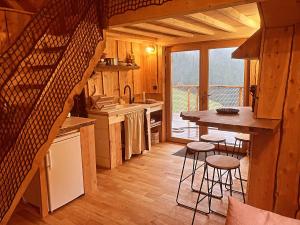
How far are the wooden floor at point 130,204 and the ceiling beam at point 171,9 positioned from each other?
2073mm

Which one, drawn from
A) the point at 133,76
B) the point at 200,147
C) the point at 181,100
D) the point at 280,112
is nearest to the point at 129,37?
the point at 133,76

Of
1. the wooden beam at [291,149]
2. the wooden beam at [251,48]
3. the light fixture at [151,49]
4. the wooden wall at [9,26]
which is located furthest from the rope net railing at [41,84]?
the light fixture at [151,49]

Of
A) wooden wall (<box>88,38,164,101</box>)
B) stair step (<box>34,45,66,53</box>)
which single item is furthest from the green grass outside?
stair step (<box>34,45,66,53</box>)

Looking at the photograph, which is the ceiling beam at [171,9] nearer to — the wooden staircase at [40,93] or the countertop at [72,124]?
the wooden staircase at [40,93]

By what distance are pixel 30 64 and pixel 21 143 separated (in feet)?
3.03

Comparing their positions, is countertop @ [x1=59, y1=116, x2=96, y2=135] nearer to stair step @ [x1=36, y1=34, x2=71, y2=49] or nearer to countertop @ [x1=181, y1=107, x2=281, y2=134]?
stair step @ [x1=36, y1=34, x2=71, y2=49]

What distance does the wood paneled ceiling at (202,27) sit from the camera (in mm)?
3303

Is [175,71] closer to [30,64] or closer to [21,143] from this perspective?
[30,64]

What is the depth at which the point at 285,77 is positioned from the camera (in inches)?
79.1

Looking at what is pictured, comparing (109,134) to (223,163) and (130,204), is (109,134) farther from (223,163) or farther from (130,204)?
(223,163)

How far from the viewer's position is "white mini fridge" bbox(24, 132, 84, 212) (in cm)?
284

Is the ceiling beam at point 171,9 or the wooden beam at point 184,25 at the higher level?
the wooden beam at point 184,25

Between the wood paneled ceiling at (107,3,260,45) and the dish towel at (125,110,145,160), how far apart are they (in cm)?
150

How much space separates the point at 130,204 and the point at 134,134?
5.57 ft
